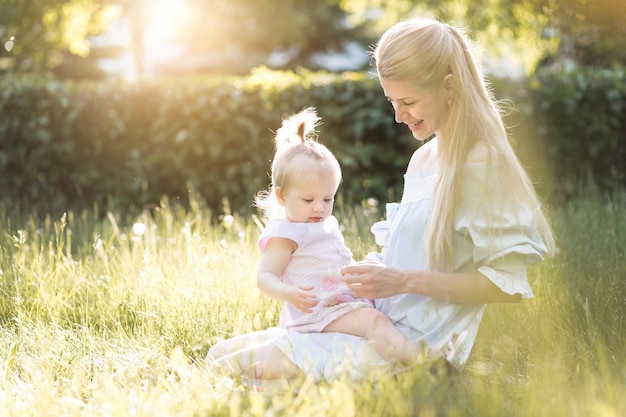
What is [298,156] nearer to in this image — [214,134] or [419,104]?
[419,104]

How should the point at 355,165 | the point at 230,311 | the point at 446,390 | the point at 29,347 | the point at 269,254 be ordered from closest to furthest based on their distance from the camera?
1. the point at 446,390
2. the point at 269,254
3. the point at 29,347
4. the point at 230,311
5. the point at 355,165

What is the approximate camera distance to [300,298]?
2.83 m

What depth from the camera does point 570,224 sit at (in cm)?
530

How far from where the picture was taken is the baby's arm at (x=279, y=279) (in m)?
2.84

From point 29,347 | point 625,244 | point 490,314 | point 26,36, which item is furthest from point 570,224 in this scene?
point 26,36

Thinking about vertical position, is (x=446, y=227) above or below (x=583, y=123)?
below

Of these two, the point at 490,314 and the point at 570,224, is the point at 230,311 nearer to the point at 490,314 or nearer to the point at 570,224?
the point at 490,314

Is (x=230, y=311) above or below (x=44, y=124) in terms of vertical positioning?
below

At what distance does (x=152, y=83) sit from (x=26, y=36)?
6.19 meters

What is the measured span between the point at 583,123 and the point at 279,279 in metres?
5.19

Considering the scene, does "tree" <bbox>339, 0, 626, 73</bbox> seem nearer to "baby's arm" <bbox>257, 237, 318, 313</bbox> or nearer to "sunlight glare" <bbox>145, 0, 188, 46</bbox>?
"sunlight glare" <bbox>145, 0, 188, 46</bbox>

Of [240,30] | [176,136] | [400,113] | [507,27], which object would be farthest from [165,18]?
[400,113]

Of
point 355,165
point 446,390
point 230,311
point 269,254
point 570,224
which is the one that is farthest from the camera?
point 355,165

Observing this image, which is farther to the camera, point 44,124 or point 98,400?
point 44,124
